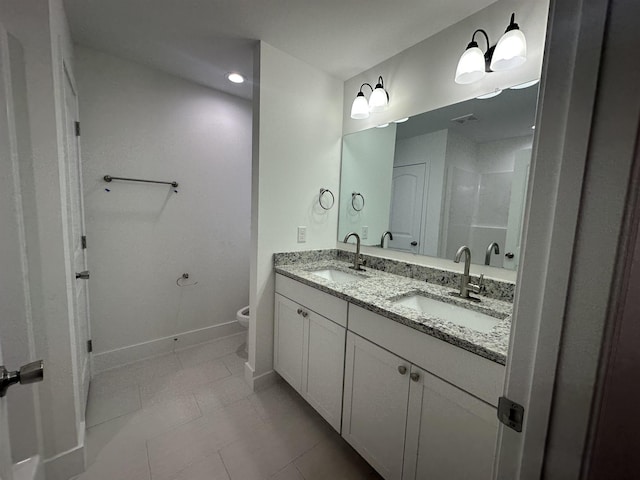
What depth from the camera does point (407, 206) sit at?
182 cm

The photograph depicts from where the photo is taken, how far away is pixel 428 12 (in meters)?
1.38

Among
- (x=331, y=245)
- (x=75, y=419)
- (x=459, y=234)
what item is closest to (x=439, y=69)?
(x=459, y=234)

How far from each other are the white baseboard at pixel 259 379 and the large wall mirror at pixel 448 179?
4.19ft

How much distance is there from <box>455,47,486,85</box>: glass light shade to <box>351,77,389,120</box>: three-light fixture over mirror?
20.7 inches

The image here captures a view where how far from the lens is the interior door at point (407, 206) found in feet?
5.73

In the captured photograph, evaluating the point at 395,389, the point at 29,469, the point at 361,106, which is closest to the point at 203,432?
the point at 29,469

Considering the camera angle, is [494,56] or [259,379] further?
[259,379]

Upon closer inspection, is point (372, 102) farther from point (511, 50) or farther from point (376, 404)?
point (376, 404)

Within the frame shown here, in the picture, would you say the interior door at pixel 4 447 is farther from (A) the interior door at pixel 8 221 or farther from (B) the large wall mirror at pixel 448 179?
(B) the large wall mirror at pixel 448 179

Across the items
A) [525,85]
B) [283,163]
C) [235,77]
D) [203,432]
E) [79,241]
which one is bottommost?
[203,432]

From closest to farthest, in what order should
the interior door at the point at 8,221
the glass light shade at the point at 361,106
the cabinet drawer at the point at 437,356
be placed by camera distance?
the cabinet drawer at the point at 437,356 → the interior door at the point at 8,221 → the glass light shade at the point at 361,106

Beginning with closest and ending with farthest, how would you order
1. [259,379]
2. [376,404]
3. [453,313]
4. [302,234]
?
1. [376,404]
2. [453,313]
3. [259,379]
4. [302,234]

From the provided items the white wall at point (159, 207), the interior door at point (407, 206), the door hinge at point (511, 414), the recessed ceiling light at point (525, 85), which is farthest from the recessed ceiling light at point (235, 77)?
the door hinge at point (511, 414)

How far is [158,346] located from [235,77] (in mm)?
2368
